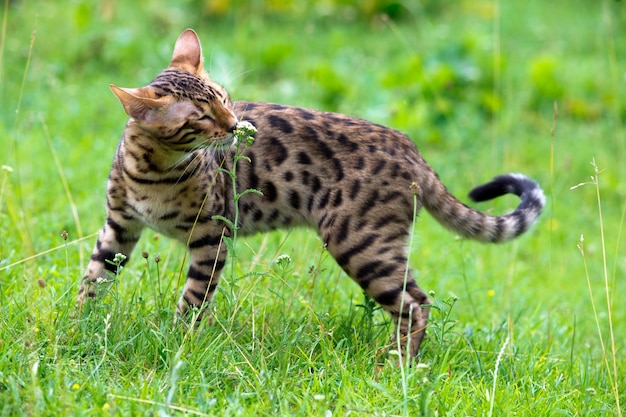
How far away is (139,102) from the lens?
4.30 meters

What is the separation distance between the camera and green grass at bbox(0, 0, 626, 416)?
13.4 ft

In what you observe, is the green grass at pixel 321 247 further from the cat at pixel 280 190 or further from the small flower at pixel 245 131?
the small flower at pixel 245 131

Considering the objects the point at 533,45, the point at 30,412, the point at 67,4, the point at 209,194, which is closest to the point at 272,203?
the point at 209,194

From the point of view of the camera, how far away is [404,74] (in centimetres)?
988

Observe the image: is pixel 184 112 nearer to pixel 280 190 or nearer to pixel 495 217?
pixel 280 190

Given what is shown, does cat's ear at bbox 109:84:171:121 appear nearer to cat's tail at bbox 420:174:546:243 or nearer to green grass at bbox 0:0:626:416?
green grass at bbox 0:0:626:416

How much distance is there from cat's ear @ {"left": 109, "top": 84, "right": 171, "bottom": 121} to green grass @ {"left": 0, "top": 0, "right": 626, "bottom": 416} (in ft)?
2.80

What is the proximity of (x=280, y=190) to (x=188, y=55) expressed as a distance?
0.95 m

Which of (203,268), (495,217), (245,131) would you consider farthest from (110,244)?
(495,217)

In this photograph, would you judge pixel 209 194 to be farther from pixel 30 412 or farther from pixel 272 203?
pixel 30 412

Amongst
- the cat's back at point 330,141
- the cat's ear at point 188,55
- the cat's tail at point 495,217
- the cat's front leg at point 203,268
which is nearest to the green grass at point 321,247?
the cat's front leg at point 203,268

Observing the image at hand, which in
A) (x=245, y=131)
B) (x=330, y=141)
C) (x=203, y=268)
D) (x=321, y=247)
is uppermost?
(x=245, y=131)

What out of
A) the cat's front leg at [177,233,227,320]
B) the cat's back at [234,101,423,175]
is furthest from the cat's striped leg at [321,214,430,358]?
the cat's front leg at [177,233,227,320]

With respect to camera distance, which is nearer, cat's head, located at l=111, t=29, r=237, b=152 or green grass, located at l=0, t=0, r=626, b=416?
green grass, located at l=0, t=0, r=626, b=416
